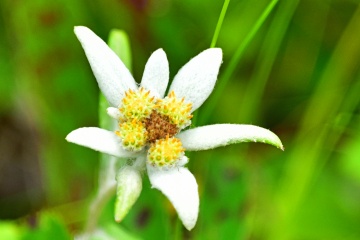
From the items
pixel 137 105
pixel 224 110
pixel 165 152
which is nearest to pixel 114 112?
pixel 137 105

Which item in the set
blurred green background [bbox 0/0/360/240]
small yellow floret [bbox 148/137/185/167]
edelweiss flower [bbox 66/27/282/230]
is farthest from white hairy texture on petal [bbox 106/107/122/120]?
blurred green background [bbox 0/0/360/240]

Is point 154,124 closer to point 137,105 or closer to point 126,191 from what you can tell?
point 137,105

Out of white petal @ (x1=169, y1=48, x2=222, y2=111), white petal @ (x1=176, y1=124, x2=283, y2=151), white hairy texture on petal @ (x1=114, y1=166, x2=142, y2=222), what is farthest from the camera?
white petal @ (x1=169, y1=48, x2=222, y2=111)

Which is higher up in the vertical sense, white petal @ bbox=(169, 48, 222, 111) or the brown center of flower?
white petal @ bbox=(169, 48, 222, 111)

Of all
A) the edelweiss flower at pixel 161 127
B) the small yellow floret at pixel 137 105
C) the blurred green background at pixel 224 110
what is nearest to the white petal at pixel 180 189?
the edelweiss flower at pixel 161 127

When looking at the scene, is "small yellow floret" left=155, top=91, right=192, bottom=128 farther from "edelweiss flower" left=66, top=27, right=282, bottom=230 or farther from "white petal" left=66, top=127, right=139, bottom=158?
"white petal" left=66, top=127, right=139, bottom=158

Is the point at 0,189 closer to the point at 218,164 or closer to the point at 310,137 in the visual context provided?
the point at 218,164

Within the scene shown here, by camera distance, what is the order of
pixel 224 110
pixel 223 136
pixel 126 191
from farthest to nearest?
pixel 224 110, pixel 223 136, pixel 126 191
